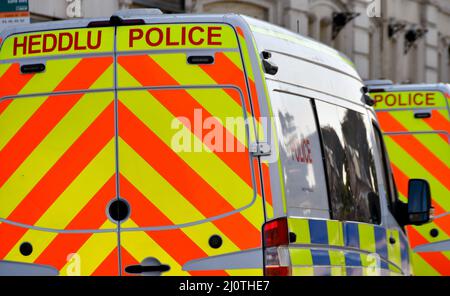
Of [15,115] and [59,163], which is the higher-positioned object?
[15,115]

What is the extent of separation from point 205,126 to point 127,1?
50.6 feet

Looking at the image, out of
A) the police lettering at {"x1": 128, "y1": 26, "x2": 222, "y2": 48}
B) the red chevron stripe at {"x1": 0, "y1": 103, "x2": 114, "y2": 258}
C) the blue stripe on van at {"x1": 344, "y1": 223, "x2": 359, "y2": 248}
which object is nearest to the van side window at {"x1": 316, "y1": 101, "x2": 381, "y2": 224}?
the blue stripe on van at {"x1": 344, "y1": 223, "x2": 359, "y2": 248}

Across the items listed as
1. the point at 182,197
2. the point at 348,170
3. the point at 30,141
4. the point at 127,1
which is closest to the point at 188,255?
the point at 182,197

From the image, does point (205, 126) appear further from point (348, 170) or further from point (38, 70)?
point (348, 170)

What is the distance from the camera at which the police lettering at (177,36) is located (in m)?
6.59

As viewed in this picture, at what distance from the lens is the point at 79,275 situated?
649cm

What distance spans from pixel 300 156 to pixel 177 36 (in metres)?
0.86

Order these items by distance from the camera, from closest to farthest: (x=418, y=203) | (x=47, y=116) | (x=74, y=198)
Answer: (x=74, y=198), (x=47, y=116), (x=418, y=203)

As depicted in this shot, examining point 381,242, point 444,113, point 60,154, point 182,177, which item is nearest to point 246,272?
point 182,177

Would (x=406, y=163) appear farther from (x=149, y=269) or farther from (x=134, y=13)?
(x=149, y=269)

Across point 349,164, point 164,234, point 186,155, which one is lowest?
point 164,234

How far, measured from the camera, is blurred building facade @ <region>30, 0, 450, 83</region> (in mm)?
21388

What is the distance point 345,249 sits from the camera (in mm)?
7352

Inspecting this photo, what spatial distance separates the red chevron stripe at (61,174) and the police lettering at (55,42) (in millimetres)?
343
